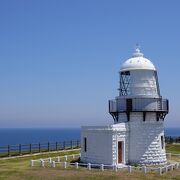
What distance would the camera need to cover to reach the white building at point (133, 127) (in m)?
31.4

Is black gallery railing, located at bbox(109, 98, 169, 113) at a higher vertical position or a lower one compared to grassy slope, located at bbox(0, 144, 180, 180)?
higher

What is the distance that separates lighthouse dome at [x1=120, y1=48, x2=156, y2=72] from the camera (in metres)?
33.4

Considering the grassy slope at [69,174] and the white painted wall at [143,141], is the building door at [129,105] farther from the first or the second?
the grassy slope at [69,174]

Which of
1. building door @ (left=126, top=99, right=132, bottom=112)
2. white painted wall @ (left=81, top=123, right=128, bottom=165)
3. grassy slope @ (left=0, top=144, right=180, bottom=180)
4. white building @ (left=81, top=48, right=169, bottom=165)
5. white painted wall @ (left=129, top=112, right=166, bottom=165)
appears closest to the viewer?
grassy slope @ (left=0, top=144, right=180, bottom=180)

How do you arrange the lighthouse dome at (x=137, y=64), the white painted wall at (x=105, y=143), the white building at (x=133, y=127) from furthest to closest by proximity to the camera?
the lighthouse dome at (x=137, y=64)
the white building at (x=133, y=127)
the white painted wall at (x=105, y=143)

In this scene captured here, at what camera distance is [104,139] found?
103 ft

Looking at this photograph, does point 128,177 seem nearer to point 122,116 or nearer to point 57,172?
point 57,172

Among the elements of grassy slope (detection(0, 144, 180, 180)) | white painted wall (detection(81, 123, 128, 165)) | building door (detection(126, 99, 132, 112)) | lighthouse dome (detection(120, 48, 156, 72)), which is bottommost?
grassy slope (detection(0, 144, 180, 180))

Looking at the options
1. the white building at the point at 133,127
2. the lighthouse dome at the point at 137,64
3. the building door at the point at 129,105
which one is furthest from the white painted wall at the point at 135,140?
the lighthouse dome at the point at 137,64

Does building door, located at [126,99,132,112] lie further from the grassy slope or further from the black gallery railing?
the grassy slope

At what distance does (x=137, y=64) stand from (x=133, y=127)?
5.58 meters

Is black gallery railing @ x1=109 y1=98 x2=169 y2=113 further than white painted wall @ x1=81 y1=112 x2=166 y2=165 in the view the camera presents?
Yes

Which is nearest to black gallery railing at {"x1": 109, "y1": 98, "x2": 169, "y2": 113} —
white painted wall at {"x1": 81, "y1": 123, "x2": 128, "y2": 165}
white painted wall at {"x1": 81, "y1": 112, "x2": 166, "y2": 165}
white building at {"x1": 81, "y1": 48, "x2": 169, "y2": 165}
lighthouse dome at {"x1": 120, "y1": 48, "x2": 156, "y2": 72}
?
white building at {"x1": 81, "y1": 48, "x2": 169, "y2": 165}

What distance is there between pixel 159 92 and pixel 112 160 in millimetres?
7972
